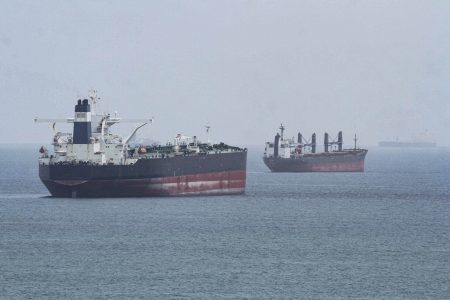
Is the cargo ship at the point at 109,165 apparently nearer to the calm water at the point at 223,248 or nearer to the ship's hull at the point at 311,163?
the calm water at the point at 223,248

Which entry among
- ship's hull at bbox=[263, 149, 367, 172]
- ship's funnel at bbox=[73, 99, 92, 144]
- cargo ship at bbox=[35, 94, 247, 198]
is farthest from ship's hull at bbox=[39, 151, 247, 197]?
ship's hull at bbox=[263, 149, 367, 172]

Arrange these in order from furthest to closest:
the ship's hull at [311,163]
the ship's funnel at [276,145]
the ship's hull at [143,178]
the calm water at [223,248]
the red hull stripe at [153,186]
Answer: the ship's hull at [311,163], the ship's funnel at [276,145], the red hull stripe at [153,186], the ship's hull at [143,178], the calm water at [223,248]

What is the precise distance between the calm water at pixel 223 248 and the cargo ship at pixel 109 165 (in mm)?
1884

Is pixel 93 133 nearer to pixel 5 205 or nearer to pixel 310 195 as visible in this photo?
pixel 5 205

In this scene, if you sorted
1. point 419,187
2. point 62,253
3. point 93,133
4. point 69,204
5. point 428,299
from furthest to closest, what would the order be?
point 419,187
point 93,133
point 69,204
point 62,253
point 428,299

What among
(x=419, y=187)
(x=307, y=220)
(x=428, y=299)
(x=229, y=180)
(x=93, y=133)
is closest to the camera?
A: (x=428, y=299)

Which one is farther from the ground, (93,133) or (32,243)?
(93,133)

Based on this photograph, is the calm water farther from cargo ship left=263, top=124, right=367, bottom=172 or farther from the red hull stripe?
cargo ship left=263, top=124, right=367, bottom=172

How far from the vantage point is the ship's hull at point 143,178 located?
317 ft

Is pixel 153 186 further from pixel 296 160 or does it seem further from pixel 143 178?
pixel 296 160

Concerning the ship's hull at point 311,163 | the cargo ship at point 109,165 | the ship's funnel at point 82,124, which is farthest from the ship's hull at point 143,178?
the ship's hull at point 311,163

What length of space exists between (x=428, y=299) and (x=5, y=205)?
5670cm

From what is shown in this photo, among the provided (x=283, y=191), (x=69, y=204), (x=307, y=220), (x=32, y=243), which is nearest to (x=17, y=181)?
(x=283, y=191)

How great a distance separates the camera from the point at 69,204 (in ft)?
307
